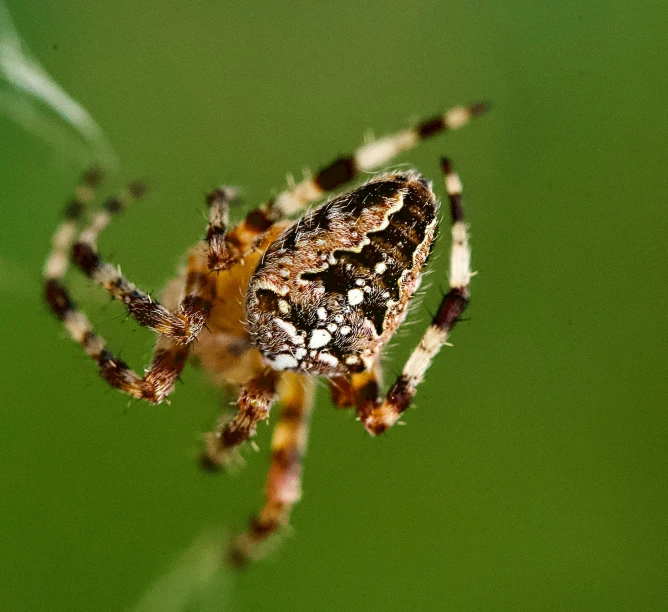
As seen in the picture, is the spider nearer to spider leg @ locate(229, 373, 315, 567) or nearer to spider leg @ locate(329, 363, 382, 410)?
spider leg @ locate(329, 363, 382, 410)

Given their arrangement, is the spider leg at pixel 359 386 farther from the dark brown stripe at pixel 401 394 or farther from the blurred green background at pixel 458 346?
the blurred green background at pixel 458 346

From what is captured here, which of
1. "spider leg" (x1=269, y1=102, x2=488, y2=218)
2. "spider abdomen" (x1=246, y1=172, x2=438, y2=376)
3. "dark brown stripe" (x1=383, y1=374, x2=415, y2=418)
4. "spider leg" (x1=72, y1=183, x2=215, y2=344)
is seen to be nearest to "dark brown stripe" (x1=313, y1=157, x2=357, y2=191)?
"spider leg" (x1=269, y1=102, x2=488, y2=218)

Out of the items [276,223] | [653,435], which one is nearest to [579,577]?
[653,435]

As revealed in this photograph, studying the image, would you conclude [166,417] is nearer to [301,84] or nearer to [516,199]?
[301,84]

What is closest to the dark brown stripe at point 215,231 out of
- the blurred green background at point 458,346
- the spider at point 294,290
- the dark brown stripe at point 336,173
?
the spider at point 294,290

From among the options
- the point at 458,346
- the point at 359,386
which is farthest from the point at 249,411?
the point at 458,346

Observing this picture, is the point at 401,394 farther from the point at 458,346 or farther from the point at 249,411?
the point at 458,346
